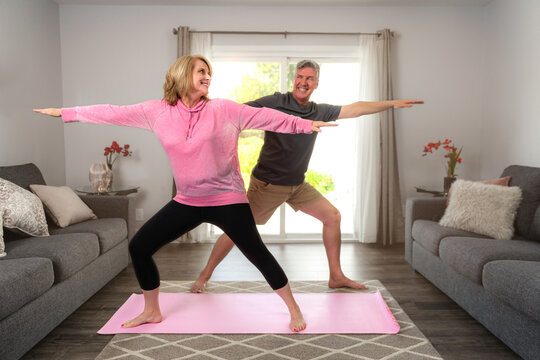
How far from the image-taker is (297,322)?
2412 mm

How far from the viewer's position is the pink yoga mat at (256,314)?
242 cm

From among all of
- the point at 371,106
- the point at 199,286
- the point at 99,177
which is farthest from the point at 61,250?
the point at 371,106

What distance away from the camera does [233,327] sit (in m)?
2.45

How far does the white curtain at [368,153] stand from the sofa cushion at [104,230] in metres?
2.48

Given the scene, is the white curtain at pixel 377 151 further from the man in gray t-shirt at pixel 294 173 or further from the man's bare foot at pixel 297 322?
the man's bare foot at pixel 297 322

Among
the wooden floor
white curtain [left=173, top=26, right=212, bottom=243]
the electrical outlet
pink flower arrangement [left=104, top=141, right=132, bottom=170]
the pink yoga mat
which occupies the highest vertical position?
white curtain [left=173, top=26, right=212, bottom=243]

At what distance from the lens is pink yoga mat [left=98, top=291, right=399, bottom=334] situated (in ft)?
7.93

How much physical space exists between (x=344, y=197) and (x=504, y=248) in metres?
2.43

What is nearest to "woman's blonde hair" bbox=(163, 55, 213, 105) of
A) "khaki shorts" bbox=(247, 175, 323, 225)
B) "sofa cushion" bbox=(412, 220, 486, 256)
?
"khaki shorts" bbox=(247, 175, 323, 225)

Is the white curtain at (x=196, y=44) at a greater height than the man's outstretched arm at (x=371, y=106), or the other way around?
the white curtain at (x=196, y=44)

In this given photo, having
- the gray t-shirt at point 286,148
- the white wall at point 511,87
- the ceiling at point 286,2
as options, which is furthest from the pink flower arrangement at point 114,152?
the white wall at point 511,87

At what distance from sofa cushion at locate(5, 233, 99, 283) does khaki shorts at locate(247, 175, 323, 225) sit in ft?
3.58

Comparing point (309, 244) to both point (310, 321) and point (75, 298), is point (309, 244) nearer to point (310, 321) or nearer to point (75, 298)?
point (310, 321)

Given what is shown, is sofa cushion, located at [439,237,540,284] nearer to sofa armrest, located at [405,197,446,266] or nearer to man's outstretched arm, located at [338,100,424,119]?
sofa armrest, located at [405,197,446,266]
